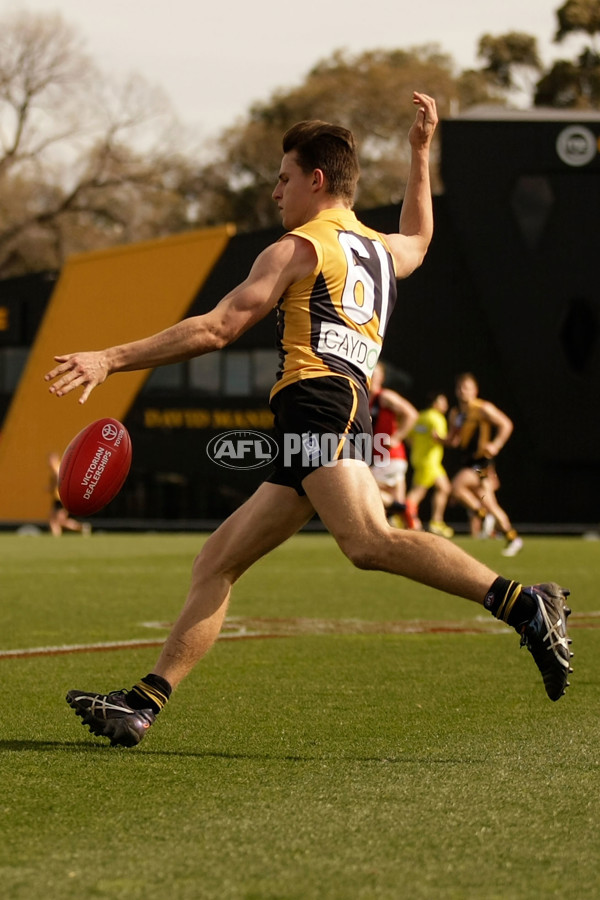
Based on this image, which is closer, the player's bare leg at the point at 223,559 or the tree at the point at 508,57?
the player's bare leg at the point at 223,559

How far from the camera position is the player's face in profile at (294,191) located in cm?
562

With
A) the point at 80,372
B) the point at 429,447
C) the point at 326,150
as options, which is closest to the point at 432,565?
the point at 80,372

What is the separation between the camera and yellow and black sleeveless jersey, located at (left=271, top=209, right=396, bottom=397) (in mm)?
5426

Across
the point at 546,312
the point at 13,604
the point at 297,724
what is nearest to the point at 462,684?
the point at 297,724

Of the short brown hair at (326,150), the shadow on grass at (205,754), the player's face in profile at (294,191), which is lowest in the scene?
the shadow on grass at (205,754)

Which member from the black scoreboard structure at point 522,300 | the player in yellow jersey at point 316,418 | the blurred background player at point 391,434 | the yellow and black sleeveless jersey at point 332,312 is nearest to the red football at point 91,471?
the player in yellow jersey at point 316,418

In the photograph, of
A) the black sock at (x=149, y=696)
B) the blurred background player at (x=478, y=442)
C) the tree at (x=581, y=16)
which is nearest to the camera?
the black sock at (x=149, y=696)

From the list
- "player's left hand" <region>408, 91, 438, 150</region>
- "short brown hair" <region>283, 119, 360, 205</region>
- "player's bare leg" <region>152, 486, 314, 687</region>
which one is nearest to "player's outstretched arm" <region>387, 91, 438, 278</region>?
"player's left hand" <region>408, 91, 438, 150</region>

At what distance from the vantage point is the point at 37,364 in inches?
1300

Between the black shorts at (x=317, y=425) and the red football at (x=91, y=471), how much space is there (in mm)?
636

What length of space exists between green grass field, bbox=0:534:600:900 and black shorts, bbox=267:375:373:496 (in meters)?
1.06

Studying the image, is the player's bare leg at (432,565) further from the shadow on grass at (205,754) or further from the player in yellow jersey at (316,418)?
the shadow on grass at (205,754)

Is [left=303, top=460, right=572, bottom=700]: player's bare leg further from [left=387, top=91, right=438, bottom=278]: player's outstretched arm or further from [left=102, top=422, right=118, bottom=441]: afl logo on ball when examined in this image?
[left=387, top=91, right=438, bottom=278]: player's outstretched arm

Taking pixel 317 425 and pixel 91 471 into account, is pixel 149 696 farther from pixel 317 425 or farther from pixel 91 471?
pixel 317 425
